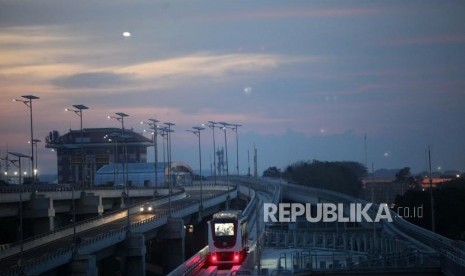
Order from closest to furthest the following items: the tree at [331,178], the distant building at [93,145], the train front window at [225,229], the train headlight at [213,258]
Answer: the train headlight at [213,258] < the train front window at [225,229] < the tree at [331,178] < the distant building at [93,145]

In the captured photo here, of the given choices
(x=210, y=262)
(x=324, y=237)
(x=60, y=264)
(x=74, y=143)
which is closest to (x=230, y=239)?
(x=210, y=262)

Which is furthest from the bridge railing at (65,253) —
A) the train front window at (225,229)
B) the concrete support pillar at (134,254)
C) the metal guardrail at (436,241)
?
the metal guardrail at (436,241)

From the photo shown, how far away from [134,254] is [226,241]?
10932 mm

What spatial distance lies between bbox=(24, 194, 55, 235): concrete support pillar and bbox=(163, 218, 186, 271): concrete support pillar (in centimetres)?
1043

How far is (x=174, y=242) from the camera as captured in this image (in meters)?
74.8

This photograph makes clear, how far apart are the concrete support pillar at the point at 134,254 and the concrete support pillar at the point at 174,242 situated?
516 inches

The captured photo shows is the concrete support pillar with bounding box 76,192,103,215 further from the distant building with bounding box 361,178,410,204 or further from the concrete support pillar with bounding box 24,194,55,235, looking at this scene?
the distant building with bounding box 361,178,410,204

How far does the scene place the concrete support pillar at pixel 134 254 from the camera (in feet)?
195

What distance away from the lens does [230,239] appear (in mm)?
51469

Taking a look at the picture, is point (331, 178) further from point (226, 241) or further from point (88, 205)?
point (226, 241)

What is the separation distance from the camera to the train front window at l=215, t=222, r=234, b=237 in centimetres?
5156

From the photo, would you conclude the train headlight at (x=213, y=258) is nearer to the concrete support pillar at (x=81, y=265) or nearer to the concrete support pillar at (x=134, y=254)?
the concrete support pillar at (x=81, y=265)

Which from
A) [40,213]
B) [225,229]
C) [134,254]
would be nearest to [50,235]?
[134,254]

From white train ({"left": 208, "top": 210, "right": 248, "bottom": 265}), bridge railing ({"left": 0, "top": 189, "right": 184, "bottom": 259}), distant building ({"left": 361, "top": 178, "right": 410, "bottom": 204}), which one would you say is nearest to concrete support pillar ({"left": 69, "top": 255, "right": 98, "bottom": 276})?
bridge railing ({"left": 0, "top": 189, "right": 184, "bottom": 259})
